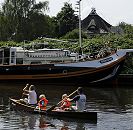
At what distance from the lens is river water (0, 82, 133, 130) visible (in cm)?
2232

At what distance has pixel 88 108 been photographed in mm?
28156

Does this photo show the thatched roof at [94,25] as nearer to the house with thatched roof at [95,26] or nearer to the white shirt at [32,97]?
the house with thatched roof at [95,26]

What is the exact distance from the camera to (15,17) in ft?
250

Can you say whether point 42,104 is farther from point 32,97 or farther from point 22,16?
point 22,16

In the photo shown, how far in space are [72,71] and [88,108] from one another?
43.7 feet

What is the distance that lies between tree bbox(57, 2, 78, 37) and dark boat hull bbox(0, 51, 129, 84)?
49152 mm

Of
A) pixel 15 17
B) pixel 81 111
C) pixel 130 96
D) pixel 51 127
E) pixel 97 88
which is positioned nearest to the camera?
pixel 51 127

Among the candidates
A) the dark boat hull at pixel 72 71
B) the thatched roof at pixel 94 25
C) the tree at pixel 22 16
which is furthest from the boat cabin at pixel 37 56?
the thatched roof at pixel 94 25

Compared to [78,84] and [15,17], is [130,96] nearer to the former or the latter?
[78,84]

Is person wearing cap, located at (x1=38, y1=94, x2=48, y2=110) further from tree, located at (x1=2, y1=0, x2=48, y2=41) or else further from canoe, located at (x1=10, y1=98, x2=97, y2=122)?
tree, located at (x1=2, y1=0, x2=48, y2=41)

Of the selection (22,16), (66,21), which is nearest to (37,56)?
(22,16)

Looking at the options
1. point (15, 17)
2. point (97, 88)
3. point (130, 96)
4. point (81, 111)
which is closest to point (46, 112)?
point (81, 111)

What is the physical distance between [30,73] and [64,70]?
336 cm

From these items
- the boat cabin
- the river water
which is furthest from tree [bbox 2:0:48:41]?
the river water
